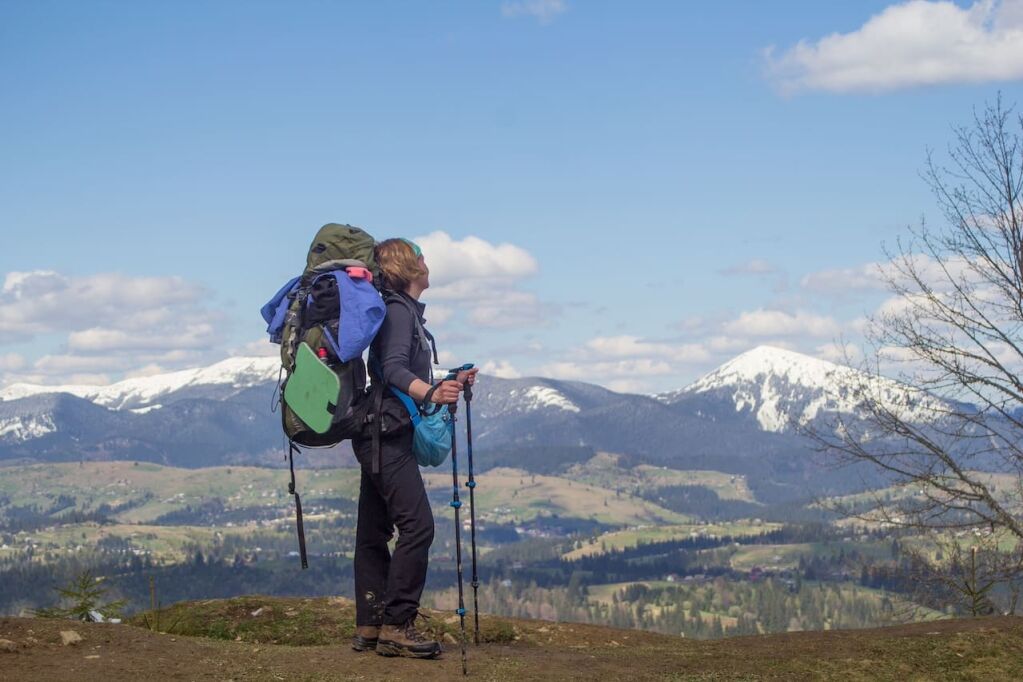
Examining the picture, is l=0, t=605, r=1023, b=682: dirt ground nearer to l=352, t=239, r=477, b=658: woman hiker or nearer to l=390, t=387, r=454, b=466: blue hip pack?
l=352, t=239, r=477, b=658: woman hiker

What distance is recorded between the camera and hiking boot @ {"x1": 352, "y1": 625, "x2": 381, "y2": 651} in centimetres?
1219

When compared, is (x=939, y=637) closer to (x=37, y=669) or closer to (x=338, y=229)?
(x=338, y=229)

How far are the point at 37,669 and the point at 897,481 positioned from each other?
24832 mm

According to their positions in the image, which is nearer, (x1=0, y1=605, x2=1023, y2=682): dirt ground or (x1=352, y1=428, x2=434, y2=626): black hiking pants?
(x1=0, y1=605, x2=1023, y2=682): dirt ground

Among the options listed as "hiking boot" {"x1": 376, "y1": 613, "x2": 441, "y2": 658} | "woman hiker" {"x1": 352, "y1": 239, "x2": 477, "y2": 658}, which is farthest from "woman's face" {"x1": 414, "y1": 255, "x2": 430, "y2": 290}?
"hiking boot" {"x1": 376, "y1": 613, "x2": 441, "y2": 658}

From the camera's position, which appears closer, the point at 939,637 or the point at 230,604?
the point at 939,637

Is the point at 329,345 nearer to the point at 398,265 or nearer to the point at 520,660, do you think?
the point at 398,265

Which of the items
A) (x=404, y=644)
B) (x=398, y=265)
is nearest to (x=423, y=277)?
(x=398, y=265)

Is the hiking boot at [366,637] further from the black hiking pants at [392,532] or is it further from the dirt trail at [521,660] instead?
the dirt trail at [521,660]

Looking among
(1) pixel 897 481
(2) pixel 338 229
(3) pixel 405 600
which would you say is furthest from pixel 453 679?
(1) pixel 897 481

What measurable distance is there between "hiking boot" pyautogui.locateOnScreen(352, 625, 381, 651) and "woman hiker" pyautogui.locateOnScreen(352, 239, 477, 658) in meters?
0.01

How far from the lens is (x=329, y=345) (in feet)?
37.6

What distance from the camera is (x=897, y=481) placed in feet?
99.2

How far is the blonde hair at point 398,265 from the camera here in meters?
11.9
